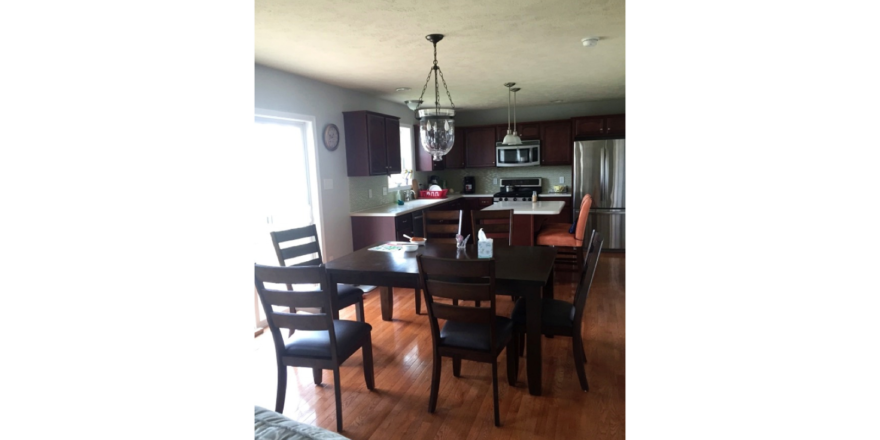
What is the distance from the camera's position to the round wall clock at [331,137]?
4105mm

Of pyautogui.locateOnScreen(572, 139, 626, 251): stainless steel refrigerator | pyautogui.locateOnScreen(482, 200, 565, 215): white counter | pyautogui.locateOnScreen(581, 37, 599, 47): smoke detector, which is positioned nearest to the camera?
pyautogui.locateOnScreen(581, 37, 599, 47): smoke detector

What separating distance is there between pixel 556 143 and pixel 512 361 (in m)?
4.53

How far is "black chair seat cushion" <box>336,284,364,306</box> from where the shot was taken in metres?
2.85

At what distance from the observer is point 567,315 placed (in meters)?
2.40

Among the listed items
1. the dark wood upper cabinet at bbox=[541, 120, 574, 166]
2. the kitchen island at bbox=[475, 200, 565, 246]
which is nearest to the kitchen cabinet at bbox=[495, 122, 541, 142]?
the dark wood upper cabinet at bbox=[541, 120, 574, 166]

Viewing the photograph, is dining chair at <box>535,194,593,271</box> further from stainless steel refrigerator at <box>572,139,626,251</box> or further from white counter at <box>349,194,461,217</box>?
white counter at <box>349,194,461,217</box>

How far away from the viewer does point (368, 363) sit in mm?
2344

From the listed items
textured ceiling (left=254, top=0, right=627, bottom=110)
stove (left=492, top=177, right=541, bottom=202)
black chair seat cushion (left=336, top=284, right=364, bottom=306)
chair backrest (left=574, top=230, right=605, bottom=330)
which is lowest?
black chair seat cushion (left=336, top=284, right=364, bottom=306)

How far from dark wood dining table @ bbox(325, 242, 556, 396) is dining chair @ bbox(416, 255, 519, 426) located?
13cm

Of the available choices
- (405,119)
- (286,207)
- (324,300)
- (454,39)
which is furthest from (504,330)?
(405,119)

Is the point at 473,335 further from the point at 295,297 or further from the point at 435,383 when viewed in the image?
the point at 295,297

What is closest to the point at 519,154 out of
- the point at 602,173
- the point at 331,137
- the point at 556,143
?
the point at 556,143
